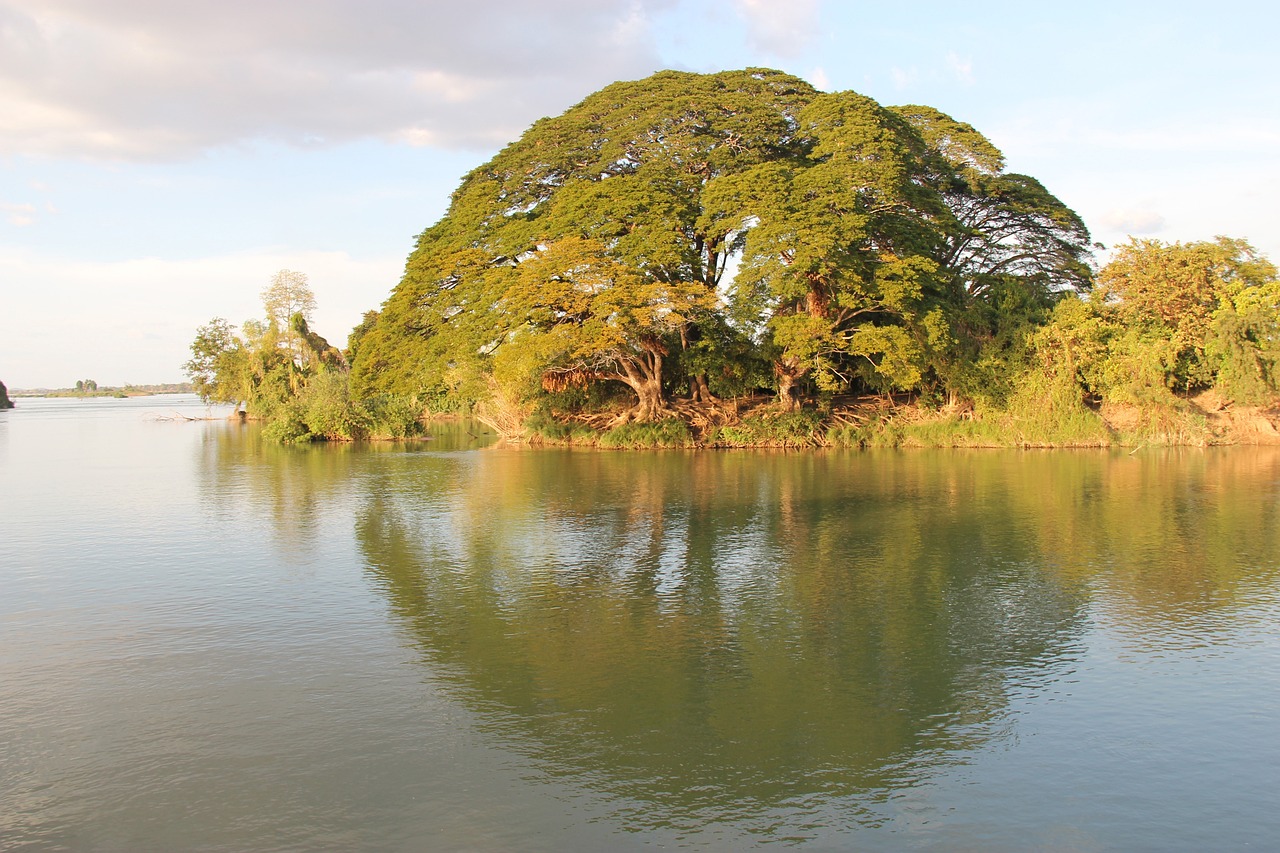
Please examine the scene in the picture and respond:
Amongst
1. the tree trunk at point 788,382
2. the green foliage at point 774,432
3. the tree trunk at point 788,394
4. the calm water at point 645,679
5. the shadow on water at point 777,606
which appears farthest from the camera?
the tree trunk at point 788,394

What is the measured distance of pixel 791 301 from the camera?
33.2 m

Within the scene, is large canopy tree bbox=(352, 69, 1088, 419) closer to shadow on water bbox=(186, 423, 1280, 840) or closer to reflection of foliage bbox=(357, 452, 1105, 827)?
shadow on water bbox=(186, 423, 1280, 840)

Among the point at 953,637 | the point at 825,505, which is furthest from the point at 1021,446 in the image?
the point at 953,637

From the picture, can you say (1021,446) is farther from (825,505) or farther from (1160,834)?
(1160,834)

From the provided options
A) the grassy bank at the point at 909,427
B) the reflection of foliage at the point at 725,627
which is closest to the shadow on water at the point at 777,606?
the reflection of foliage at the point at 725,627

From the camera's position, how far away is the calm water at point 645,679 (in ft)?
19.4

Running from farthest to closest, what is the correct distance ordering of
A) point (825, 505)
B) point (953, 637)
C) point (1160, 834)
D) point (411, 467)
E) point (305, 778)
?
point (411, 467)
point (825, 505)
point (953, 637)
point (305, 778)
point (1160, 834)

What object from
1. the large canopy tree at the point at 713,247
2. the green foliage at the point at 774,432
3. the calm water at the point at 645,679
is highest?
the large canopy tree at the point at 713,247

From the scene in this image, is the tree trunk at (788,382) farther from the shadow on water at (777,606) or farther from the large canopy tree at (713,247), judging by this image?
the shadow on water at (777,606)

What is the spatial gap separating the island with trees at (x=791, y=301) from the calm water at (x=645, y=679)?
1423cm

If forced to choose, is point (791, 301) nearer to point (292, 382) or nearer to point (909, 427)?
point (909, 427)

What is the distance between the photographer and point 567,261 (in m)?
30.7

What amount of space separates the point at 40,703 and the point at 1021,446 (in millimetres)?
31200

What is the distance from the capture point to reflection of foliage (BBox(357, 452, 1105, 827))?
267 inches
